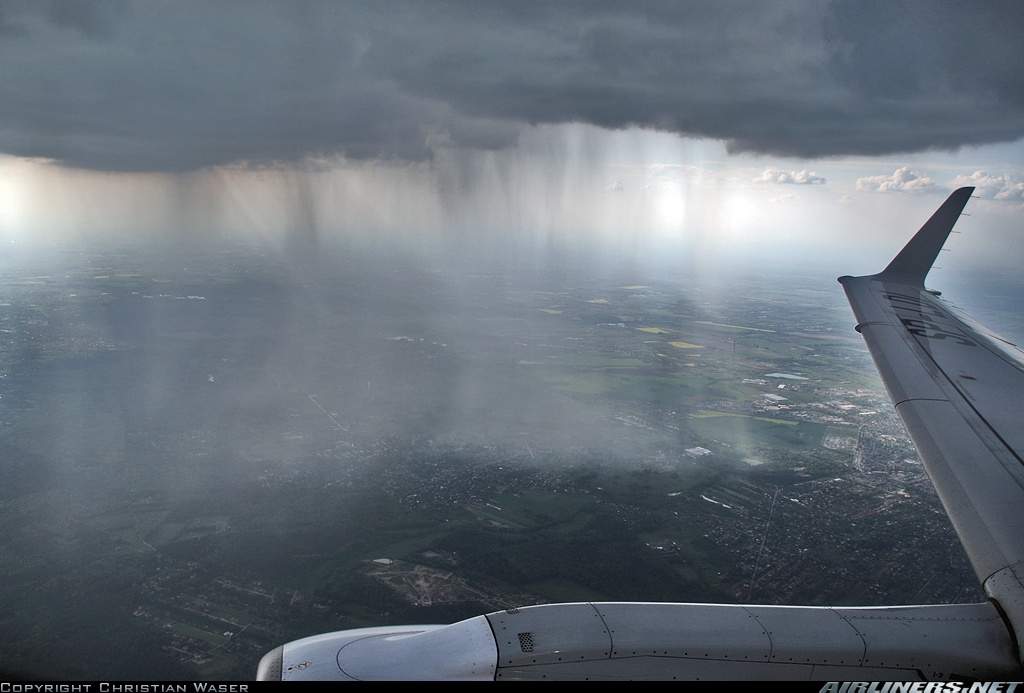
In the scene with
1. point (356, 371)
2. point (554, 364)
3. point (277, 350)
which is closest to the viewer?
point (356, 371)

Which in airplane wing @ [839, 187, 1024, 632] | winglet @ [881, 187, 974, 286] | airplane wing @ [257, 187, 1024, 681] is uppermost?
winglet @ [881, 187, 974, 286]

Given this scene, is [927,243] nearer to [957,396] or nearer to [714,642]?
[957,396]

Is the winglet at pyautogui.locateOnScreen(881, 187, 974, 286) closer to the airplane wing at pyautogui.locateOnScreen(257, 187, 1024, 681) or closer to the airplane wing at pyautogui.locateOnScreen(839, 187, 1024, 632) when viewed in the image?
the airplane wing at pyautogui.locateOnScreen(839, 187, 1024, 632)

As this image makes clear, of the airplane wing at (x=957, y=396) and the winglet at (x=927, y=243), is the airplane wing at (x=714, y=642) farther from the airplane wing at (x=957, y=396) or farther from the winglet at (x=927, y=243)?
the winglet at (x=927, y=243)

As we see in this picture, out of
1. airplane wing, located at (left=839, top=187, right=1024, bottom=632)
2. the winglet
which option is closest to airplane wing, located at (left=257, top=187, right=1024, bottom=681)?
airplane wing, located at (left=839, top=187, right=1024, bottom=632)

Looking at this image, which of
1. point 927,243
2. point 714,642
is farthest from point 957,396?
point 714,642

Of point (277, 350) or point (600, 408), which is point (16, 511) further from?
point (277, 350)

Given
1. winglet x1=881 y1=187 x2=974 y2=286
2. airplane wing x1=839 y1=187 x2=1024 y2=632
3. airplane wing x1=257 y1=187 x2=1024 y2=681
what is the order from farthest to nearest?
winglet x1=881 y1=187 x2=974 y2=286, airplane wing x1=839 y1=187 x2=1024 y2=632, airplane wing x1=257 y1=187 x2=1024 y2=681

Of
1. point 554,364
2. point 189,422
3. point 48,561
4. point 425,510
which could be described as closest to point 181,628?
point 48,561
